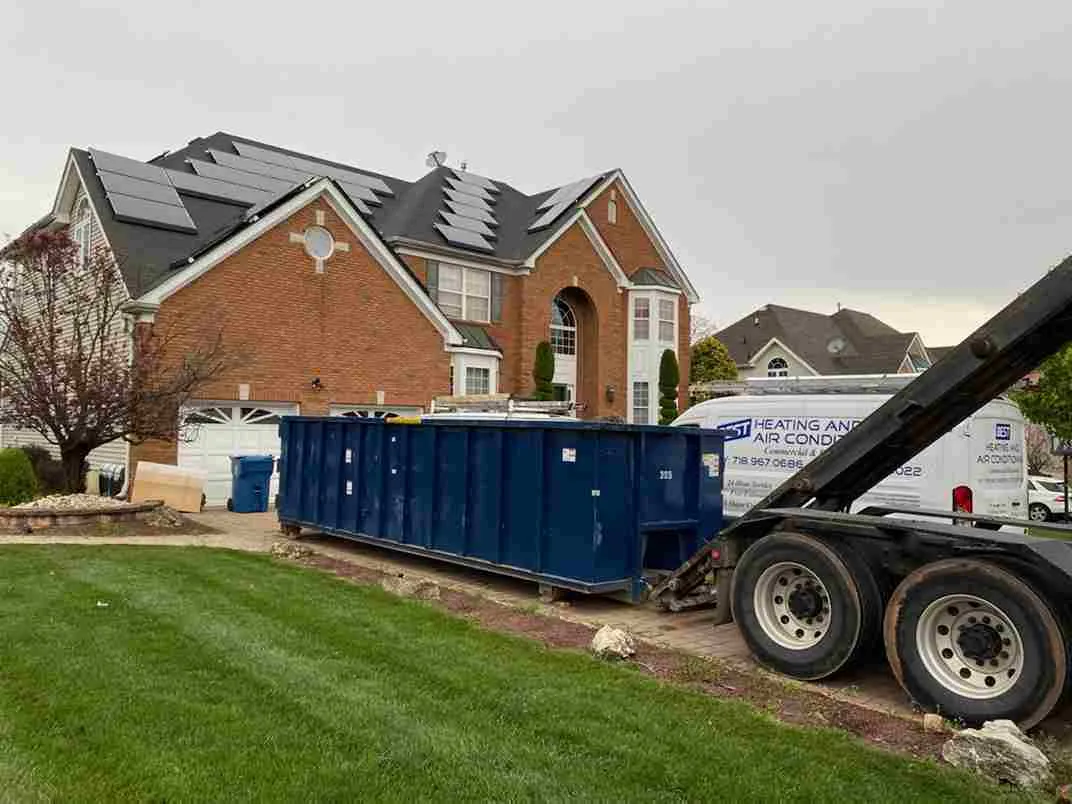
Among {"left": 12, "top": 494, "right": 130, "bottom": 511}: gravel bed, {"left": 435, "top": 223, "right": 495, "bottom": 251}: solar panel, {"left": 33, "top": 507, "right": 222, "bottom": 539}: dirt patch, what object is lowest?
{"left": 33, "top": 507, "right": 222, "bottom": 539}: dirt patch

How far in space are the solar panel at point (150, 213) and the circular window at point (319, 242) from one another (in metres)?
2.92

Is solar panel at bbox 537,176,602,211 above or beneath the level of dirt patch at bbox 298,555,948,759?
above

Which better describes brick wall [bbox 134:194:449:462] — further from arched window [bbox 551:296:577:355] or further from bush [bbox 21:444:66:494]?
arched window [bbox 551:296:577:355]

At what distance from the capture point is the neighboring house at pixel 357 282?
17.6m

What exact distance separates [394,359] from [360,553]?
9417 millimetres

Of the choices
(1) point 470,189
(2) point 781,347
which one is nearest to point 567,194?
(1) point 470,189

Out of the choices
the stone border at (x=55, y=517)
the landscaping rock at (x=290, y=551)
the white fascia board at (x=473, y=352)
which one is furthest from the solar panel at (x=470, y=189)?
the landscaping rock at (x=290, y=551)

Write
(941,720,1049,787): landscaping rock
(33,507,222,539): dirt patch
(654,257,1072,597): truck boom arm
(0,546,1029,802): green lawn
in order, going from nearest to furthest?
(0,546,1029,802): green lawn < (941,720,1049,787): landscaping rock < (654,257,1072,597): truck boom arm < (33,507,222,539): dirt patch

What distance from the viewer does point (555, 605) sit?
8.61m

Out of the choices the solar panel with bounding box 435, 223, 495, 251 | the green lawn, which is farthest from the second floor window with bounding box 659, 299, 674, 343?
the green lawn

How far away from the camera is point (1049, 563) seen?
16.5 ft

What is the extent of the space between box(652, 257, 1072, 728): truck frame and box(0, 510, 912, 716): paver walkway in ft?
0.98

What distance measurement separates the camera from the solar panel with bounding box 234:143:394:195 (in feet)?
82.6

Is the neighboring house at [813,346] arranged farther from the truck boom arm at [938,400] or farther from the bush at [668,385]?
the truck boom arm at [938,400]
